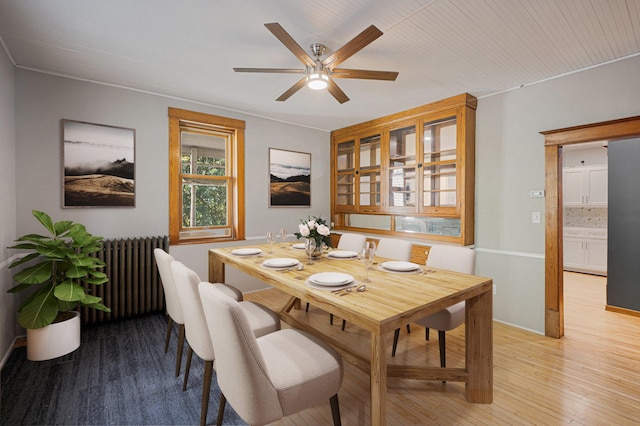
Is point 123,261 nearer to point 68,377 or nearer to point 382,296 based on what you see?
point 68,377

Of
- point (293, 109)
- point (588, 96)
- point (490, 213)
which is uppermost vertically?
point (293, 109)

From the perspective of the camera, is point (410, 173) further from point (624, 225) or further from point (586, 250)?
point (586, 250)

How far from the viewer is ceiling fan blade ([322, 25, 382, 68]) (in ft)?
5.73

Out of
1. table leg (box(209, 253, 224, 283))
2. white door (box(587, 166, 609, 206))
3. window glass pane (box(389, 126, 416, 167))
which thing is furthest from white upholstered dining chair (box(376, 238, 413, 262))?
white door (box(587, 166, 609, 206))

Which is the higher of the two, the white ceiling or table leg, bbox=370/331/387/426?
the white ceiling

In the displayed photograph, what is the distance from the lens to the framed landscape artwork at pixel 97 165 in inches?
121

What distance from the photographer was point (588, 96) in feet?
9.25

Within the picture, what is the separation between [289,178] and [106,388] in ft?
11.1

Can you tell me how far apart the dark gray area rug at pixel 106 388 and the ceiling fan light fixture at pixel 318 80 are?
7.65 ft

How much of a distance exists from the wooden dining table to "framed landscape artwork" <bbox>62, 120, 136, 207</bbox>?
1.82 metres

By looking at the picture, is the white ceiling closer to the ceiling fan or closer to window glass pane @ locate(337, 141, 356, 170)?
the ceiling fan

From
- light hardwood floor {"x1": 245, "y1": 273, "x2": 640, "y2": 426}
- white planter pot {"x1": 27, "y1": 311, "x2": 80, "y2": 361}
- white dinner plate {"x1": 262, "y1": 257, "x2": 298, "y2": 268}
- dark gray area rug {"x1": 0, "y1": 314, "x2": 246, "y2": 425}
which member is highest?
white dinner plate {"x1": 262, "y1": 257, "x2": 298, "y2": 268}

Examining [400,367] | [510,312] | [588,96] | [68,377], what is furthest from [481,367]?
[68,377]

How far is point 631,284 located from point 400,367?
11.9 feet
